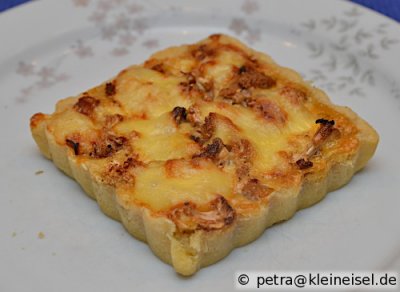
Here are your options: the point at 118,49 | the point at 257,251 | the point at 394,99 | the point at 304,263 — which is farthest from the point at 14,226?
the point at 394,99

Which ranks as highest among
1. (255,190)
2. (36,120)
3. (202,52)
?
(202,52)

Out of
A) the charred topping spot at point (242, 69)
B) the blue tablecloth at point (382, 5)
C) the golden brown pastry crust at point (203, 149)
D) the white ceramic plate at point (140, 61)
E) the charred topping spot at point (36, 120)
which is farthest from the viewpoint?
the blue tablecloth at point (382, 5)

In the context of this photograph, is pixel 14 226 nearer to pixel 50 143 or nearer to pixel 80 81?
pixel 50 143

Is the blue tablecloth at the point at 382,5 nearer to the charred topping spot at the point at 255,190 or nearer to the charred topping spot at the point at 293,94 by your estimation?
the charred topping spot at the point at 293,94

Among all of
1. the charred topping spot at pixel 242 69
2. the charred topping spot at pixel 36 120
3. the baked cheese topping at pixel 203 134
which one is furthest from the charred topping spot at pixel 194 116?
the charred topping spot at pixel 36 120

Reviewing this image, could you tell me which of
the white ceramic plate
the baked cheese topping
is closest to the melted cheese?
the baked cheese topping

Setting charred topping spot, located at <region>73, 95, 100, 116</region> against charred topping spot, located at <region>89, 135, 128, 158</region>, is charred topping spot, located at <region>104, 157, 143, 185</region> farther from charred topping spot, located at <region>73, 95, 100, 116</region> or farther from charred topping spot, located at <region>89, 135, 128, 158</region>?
charred topping spot, located at <region>73, 95, 100, 116</region>

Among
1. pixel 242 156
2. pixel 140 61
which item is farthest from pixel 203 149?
pixel 140 61

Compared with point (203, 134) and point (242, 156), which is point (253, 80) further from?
point (242, 156)
